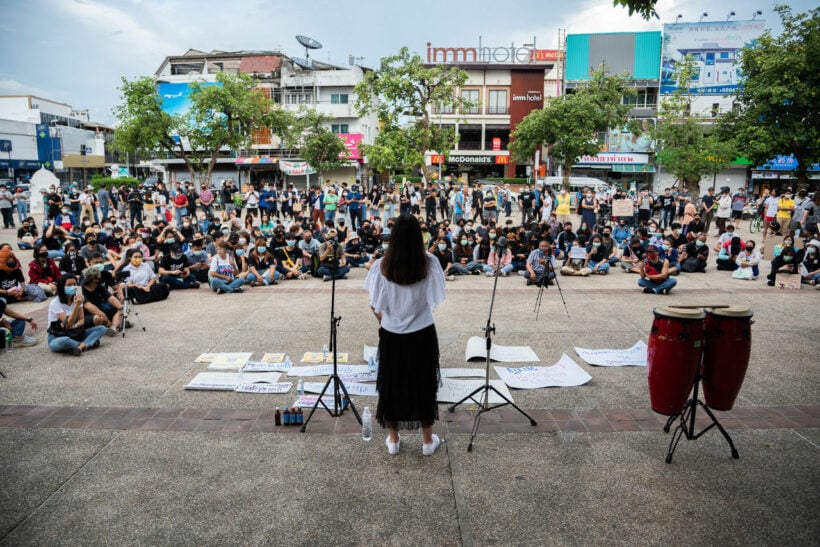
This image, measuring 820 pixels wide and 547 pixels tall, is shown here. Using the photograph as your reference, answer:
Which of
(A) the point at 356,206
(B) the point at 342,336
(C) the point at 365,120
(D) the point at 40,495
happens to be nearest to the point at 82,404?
(D) the point at 40,495

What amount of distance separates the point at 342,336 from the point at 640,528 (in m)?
5.30

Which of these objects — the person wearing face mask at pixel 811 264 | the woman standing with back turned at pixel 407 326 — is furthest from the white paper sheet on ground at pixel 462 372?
the person wearing face mask at pixel 811 264

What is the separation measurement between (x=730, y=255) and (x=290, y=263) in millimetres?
11365

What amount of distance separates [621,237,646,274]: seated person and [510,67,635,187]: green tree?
2271 cm

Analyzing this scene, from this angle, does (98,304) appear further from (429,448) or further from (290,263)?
(429,448)

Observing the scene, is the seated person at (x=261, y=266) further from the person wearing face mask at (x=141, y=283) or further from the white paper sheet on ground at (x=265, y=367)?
the white paper sheet on ground at (x=265, y=367)

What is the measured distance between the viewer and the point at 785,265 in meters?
12.7

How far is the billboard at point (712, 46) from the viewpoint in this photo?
152ft

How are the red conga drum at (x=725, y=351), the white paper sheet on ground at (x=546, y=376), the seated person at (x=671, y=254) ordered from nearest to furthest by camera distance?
1. the red conga drum at (x=725, y=351)
2. the white paper sheet on ground at (x=546, y=376)
3. the seated person at (x=671, y=254)

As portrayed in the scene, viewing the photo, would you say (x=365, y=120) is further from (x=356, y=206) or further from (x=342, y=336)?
(x=342, y=336)


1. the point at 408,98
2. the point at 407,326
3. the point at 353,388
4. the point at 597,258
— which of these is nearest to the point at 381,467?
the point at 407,326

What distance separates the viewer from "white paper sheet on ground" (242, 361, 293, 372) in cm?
678

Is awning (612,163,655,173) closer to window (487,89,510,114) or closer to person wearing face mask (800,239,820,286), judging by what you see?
window (487,89,510,114)

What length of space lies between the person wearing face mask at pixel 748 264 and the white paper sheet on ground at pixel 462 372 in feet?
31.9
